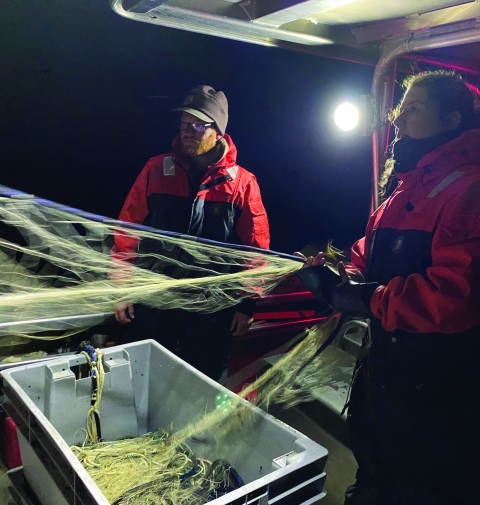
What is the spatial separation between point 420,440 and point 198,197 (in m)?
1.65

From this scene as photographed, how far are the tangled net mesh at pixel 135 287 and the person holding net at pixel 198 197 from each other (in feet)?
1.08

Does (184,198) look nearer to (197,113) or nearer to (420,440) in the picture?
(197,113)

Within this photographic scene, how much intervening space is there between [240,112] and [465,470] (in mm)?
3089

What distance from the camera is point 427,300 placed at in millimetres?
1484

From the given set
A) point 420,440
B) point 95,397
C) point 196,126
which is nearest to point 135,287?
point 95,397

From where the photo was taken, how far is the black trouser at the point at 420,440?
5.43 feet

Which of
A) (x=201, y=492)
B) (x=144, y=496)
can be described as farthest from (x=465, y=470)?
(x=144, y=496)

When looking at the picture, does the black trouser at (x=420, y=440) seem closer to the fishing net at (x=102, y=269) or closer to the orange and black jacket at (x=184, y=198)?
the fishing net at (x=102, y=269)

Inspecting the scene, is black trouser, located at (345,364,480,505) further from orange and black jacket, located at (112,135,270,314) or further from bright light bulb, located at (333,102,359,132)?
bright light bulb, located at (333,102,359,132)

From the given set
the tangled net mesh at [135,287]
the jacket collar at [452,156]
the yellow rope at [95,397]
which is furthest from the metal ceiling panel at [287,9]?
the yellow rope at [95,397]

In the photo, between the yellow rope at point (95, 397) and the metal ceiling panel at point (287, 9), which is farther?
the yellow rope at point (95, 397)

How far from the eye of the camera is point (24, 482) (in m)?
1.75

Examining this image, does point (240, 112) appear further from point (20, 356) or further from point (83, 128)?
point (20, 356)

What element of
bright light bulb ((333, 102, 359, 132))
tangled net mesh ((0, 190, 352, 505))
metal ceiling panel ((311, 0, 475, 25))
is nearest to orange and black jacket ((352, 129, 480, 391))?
tangled net mesh ((0, 190, 352, 505))
